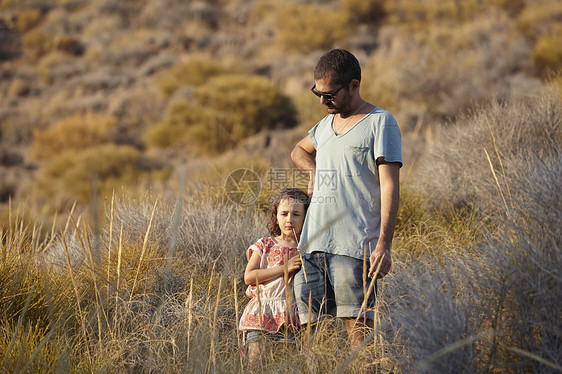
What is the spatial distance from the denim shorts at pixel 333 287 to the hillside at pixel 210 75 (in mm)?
3725

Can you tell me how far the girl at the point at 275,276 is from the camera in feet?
9.51

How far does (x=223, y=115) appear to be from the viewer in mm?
15125

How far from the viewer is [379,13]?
21891mm

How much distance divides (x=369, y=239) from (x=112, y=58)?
22566 mm

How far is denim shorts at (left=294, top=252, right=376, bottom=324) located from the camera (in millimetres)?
2557

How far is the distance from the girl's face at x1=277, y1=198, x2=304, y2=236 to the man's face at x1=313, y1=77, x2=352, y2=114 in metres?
0.67

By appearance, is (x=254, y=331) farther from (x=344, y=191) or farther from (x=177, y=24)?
(x=177, y=24)

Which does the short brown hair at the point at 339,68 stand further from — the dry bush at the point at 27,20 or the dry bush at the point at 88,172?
the dry bush at the point at 27,20

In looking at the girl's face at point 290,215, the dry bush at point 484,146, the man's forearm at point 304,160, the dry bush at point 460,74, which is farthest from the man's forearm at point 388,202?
the dry bush at point 460,74

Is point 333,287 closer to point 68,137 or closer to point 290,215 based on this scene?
point 290,215

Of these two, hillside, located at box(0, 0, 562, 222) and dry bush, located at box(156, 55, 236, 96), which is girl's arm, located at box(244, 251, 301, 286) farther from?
dry bush, located at box(156, 55, 236, 96)

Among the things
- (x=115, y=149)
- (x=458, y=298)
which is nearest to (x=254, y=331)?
(x=458, y=298)

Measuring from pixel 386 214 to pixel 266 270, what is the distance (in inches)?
32.5

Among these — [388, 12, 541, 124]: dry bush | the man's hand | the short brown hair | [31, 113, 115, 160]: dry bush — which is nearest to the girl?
the man's hand
